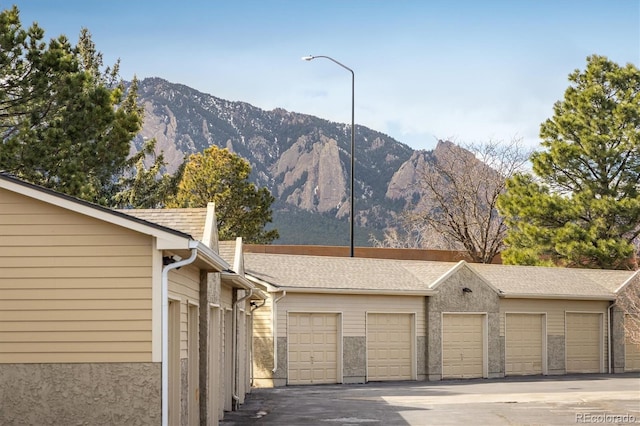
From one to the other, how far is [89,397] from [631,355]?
1279 inches

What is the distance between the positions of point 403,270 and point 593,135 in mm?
19799

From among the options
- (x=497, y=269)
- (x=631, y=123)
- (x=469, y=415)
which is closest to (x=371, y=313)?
(x=497, y=269)

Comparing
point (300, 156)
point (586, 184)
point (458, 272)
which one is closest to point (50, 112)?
point (458, 272)

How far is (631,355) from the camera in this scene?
40.7 m

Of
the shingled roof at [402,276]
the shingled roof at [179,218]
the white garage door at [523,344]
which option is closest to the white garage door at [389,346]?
the shingled roof at [402,276]

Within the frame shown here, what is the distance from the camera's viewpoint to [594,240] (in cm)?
5103

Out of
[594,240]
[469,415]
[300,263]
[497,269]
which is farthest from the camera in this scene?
[594,240]

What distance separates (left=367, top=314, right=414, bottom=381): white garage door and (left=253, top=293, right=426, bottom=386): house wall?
28 centimetres

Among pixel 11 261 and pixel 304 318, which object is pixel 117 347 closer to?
pixel 11 261

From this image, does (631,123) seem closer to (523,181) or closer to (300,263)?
(523,181)

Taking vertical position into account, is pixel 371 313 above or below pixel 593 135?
below

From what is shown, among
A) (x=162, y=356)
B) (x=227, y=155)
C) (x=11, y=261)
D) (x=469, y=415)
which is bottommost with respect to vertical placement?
(x=469, y=415)

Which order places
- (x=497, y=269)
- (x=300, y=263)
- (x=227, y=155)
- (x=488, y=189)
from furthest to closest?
(x=488, y=189) < (x=227, y=155) < (x=497, y=269) < (x=300, y=263)

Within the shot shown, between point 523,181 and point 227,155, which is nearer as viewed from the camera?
point 523,181
